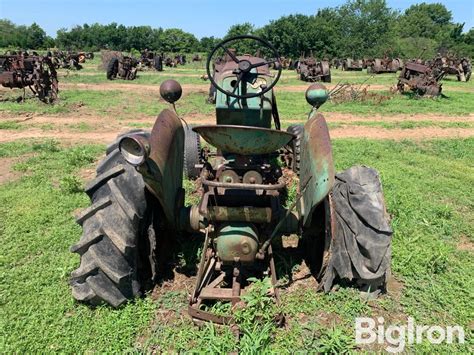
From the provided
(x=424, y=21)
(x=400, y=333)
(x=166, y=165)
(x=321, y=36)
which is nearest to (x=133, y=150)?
(x=166, y=165)

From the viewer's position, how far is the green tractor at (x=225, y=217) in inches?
101

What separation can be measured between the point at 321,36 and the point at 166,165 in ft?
169

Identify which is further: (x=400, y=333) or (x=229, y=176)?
(x=229, y=176)

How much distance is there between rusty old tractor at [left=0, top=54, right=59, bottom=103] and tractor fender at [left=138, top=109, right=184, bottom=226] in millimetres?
11068

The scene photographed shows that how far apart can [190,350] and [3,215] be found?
3.31 meters

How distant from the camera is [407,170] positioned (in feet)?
20.3

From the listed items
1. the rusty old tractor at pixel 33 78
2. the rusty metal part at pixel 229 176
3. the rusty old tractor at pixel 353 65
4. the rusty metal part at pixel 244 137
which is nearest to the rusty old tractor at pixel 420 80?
the rusty old tractor at pixel 33 78

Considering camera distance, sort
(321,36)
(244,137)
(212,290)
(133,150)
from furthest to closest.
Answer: (321,36)
(212,290)
(244,137)
(133,150)

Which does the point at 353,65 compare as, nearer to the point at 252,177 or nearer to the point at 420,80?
the point at 420,80

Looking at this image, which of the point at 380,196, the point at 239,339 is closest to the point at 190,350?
the point at 239,339

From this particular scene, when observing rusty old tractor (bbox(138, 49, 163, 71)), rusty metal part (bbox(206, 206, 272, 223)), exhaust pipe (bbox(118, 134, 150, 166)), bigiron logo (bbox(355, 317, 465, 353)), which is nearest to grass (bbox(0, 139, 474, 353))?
bigiron logo (bbox(355, 317, 465, 353))

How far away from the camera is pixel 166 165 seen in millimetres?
2787

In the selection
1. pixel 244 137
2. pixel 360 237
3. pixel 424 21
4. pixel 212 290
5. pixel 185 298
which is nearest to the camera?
pixel 244 137

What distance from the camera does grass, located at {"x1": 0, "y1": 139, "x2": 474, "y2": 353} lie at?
8.38 feet
